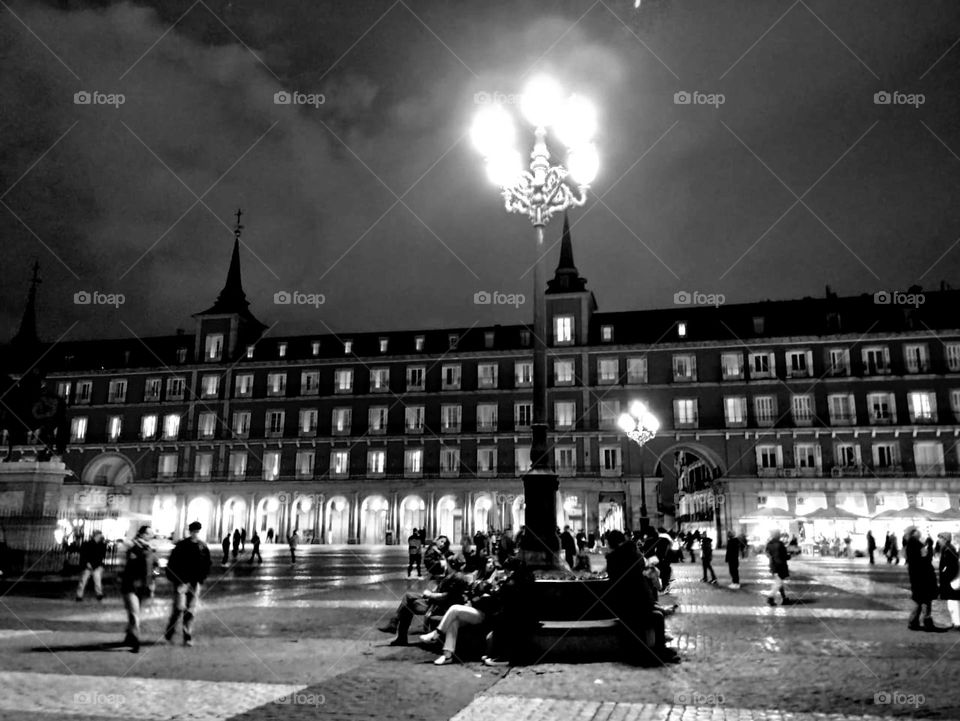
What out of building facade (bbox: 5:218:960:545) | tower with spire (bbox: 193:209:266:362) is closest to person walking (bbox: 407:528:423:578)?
building facade (bbox: 5:218:960:545)

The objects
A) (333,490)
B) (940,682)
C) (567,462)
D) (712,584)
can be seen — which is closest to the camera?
(940,682)

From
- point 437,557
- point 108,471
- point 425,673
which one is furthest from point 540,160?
point 108,471

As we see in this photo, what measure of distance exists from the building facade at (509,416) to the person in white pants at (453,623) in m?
33.4

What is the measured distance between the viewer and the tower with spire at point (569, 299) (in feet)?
158

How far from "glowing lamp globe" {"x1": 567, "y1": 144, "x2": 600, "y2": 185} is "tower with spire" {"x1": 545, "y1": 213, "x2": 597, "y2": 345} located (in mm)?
36312

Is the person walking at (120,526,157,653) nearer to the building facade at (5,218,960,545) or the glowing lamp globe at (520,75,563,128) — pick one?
the glowing lamp globe at (520,75,563,128)

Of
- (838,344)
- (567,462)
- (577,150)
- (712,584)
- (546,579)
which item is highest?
(838,344)

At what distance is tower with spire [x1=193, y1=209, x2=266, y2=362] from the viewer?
5469 centimetres

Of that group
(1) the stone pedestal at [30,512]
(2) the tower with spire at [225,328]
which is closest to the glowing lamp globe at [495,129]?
(1) the stone pedestal at [30,512]

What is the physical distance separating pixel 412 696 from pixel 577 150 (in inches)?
327

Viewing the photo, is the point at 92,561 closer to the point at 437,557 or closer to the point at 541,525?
the point at 437,557

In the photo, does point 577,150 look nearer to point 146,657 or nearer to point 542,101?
point 542,101

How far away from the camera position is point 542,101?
→ 1128cm

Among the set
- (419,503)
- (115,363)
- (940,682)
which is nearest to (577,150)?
(940,682)
